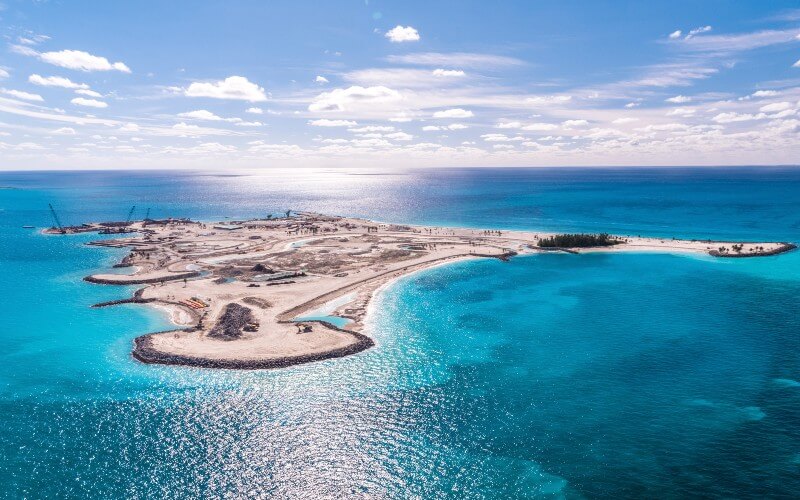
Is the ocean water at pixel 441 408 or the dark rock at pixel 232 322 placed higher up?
the dark rock at pixel 232 322

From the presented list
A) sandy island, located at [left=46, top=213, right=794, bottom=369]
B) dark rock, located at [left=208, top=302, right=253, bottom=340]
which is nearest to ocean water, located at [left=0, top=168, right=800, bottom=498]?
sandy island, located at [left=46, top=213, right=794, bottom=369]

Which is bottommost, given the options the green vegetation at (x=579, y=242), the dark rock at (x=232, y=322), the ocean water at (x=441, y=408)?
the ocean water at (x=441, y=408)

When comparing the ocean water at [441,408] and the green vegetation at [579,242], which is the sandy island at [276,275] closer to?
the green vegetation at [579,242]

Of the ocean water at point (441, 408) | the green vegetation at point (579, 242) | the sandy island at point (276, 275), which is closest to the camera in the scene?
the ocean water at point (441, 408)

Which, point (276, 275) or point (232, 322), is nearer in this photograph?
point (232, 322)

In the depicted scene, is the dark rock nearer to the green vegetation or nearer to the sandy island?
the sandy island

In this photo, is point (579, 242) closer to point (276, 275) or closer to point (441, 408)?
point (276, 275)

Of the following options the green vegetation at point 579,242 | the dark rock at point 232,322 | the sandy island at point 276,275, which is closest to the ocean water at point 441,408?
the sandy island at point 276,275

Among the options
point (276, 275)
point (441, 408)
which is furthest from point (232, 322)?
point (441, 408)

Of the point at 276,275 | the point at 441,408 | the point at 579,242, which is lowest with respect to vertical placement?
the point at 441,408

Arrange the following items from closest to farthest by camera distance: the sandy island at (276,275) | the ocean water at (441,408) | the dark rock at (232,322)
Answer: the ocean water at (441,408) → the sandy island at (276,275) → the dark rock at (232,322)
